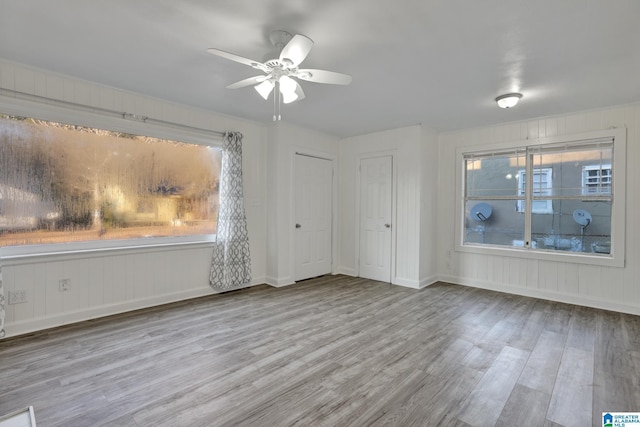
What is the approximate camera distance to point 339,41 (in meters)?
2.40

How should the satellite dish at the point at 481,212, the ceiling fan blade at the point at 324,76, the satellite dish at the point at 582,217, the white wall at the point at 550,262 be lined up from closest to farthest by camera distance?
the ceiling fan blade at the point at 324,76
the white wall at the point at 550,262
the satellite dish at the point at 582,217
the satellite dish at the point at 481,212

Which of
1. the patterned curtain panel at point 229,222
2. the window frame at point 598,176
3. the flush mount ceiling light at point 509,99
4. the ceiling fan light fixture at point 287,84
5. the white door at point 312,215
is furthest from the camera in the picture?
the white door at point 312,215

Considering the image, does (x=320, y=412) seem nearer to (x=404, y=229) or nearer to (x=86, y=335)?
(x=86, y=335)

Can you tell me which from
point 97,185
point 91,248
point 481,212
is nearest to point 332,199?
point 481,212

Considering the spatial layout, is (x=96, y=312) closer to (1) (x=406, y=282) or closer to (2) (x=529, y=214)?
(1) (x=406, y=282)

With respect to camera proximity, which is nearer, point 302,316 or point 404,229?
point 302,316

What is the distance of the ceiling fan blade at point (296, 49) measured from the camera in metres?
2.00

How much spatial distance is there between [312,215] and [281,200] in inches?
28.2

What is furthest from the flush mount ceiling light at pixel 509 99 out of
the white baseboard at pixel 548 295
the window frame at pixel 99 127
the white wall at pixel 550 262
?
the window frame at pixel 99 127

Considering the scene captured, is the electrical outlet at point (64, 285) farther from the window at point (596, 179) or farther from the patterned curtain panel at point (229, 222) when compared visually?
the window at point (596, 179)

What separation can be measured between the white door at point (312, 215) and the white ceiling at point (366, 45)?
1650mm

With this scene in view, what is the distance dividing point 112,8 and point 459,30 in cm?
234

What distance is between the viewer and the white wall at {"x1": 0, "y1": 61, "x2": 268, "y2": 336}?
9.85 ft

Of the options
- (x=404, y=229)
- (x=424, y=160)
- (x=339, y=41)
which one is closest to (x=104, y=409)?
(x=339, y=41)
